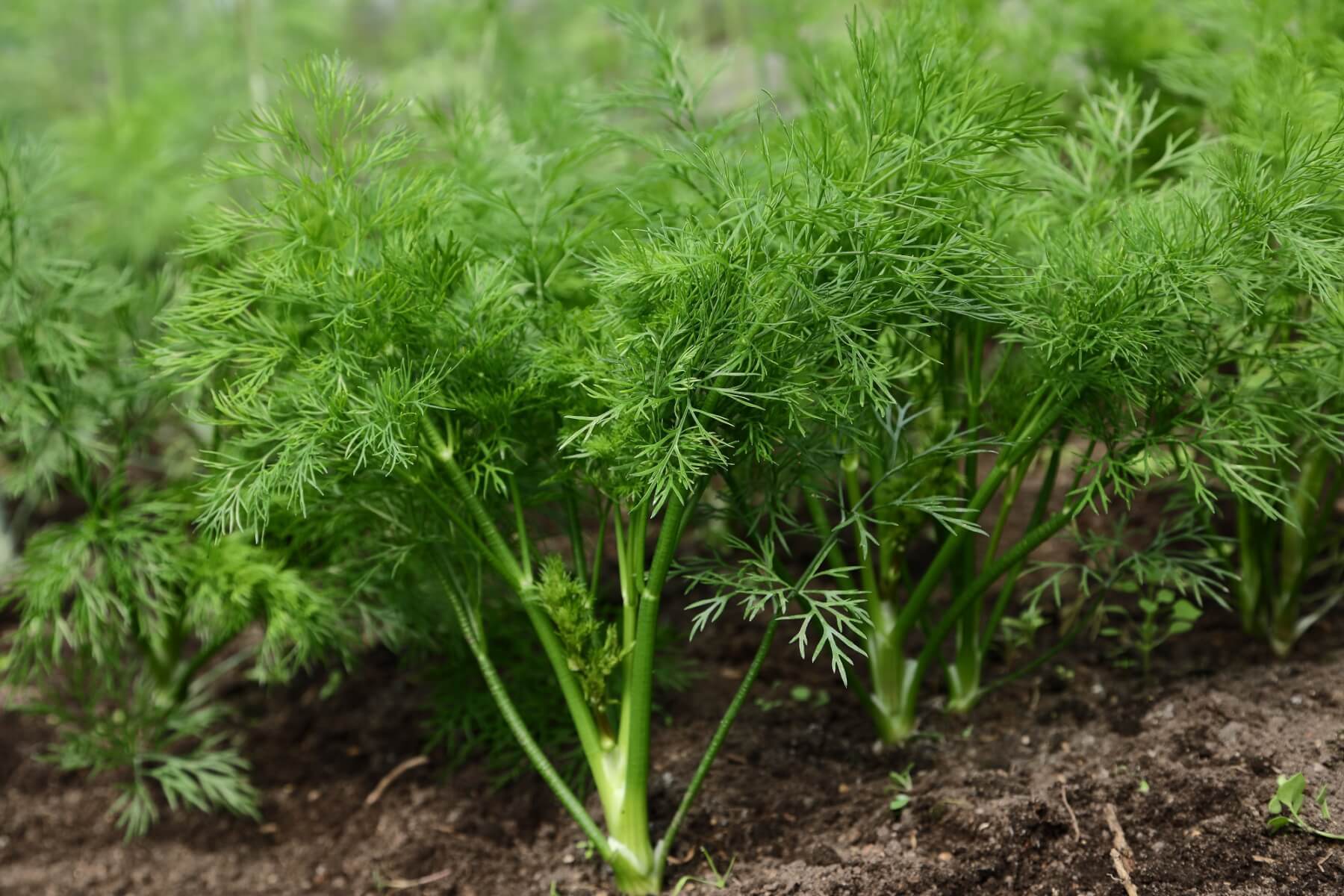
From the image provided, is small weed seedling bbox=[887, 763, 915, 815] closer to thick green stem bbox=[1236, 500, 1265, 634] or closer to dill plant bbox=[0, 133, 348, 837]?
thick green stem bbox=[1236, 500, 1265, 634]

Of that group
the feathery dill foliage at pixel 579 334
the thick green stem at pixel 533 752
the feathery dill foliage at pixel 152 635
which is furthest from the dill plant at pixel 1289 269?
the feathery dill foliage at pixel 152 635

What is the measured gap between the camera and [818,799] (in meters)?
2.05

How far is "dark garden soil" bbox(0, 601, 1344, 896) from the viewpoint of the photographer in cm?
175

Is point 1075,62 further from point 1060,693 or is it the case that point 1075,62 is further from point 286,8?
point 286,8

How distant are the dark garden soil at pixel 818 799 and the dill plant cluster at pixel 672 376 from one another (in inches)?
3.2

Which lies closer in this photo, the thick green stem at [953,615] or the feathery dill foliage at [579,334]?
the feathery dill foliage at [579,334]

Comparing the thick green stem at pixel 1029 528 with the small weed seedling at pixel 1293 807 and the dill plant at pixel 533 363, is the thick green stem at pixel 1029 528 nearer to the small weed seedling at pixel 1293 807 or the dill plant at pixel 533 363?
the dill plant at pixel 533 363

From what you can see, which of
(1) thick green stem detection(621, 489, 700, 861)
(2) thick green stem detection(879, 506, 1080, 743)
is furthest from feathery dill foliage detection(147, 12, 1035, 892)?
(2) thick green stem detection(879, 506, 1080, 743)

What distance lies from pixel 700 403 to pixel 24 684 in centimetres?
173

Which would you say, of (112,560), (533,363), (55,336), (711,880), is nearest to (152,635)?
(112,560)

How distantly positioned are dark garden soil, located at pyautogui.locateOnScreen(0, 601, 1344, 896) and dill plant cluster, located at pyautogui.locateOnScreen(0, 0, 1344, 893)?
81 millimetres

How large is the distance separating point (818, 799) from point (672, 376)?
0.94m

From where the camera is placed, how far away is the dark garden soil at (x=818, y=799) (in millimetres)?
1754

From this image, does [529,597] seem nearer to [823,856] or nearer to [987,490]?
[823,856]
